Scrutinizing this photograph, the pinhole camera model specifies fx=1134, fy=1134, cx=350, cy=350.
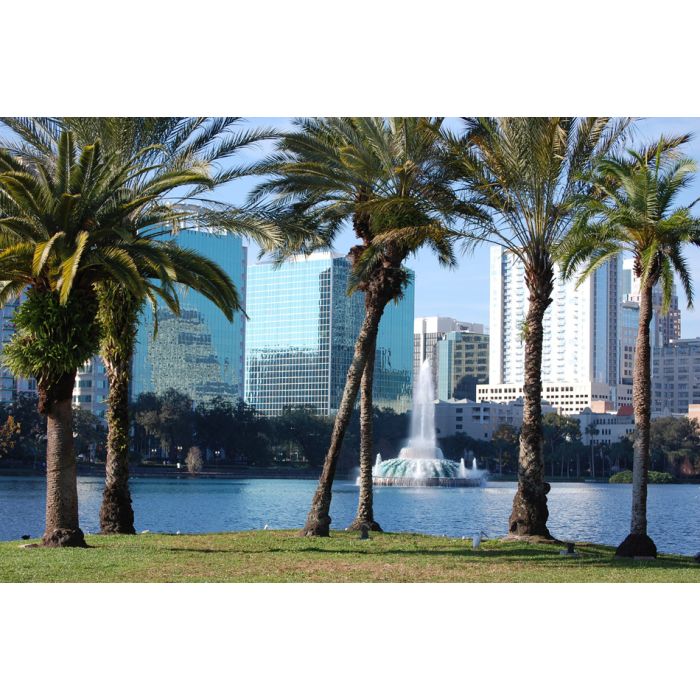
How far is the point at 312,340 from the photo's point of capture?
164000 mm

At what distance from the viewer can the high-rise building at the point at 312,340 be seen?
160375 millimetres

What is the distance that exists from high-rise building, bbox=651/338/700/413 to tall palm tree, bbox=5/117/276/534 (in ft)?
532

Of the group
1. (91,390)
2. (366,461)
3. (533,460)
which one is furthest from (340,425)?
(91,390)

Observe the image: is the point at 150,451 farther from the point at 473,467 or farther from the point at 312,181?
the point at 312,181

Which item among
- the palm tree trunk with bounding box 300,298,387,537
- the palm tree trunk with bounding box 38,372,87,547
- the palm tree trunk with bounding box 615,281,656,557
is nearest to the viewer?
the palm tree trunk with bounding box 38,372,87,547

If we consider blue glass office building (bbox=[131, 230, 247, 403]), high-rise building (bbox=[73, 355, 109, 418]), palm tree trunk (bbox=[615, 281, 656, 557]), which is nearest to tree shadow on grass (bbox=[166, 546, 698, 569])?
palm tree trunk (bbox=[615, 281, 656, 557])

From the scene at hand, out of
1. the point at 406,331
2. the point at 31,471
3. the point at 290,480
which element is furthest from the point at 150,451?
the point at 406,331

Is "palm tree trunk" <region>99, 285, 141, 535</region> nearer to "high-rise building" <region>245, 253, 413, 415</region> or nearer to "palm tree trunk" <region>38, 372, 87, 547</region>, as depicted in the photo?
"palm tree trunk" <region>38, 372, 87, 547</region>

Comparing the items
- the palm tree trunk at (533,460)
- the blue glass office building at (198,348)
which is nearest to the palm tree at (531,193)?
the palm tree trunk at (533,460)

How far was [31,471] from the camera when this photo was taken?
3428 inches

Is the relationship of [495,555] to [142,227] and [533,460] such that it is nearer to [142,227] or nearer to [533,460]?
[533,460]

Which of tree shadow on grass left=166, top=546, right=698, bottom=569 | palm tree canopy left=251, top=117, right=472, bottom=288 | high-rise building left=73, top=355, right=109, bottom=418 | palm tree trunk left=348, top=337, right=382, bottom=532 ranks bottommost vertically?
tree shadow on grass left=166, top=546, right=698, bottom=569

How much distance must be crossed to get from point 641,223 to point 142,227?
9.31 meters

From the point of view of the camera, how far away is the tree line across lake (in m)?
91.1
